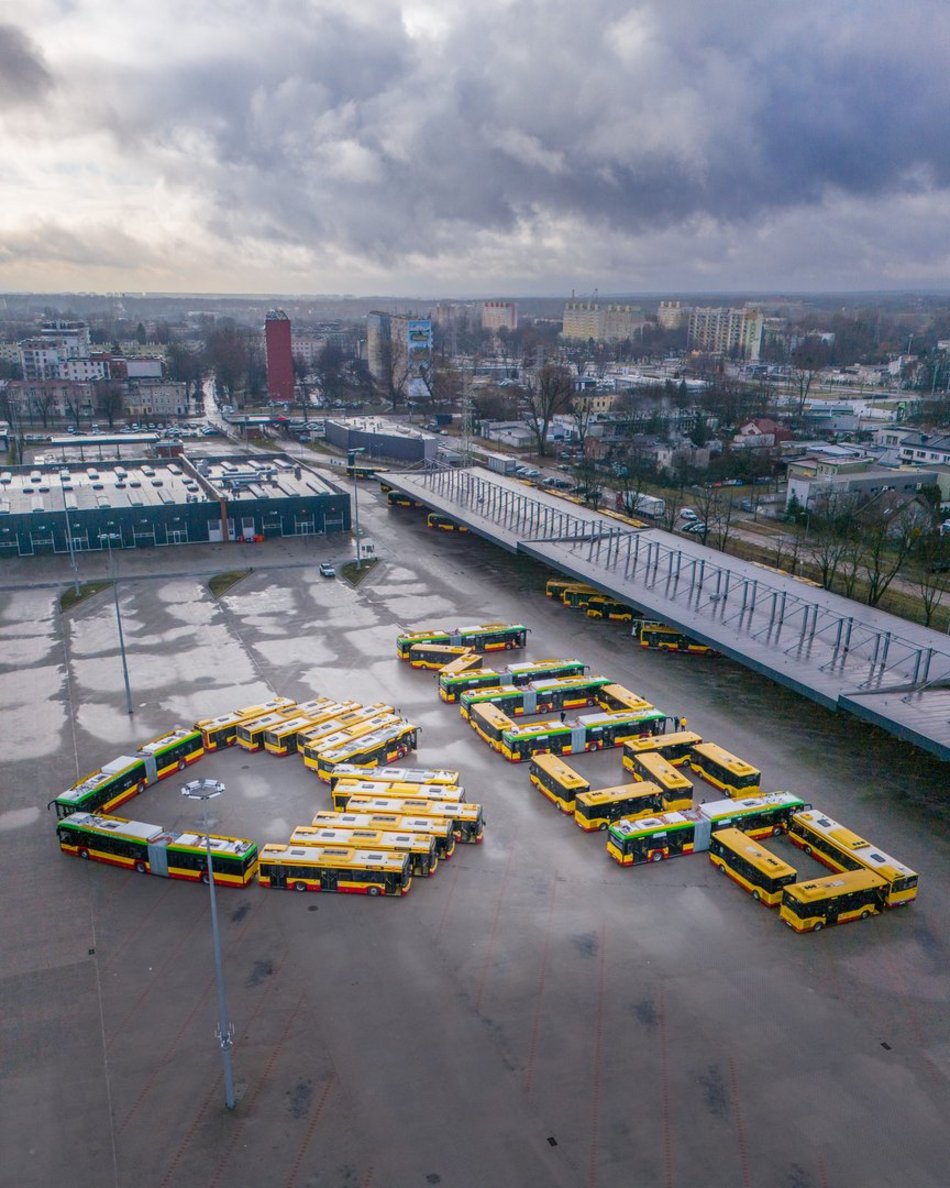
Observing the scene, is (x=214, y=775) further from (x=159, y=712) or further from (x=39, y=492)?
(x=39, y=492)

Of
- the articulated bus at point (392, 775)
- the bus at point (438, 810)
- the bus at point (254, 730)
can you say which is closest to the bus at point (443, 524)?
the bus at point (254, 730)

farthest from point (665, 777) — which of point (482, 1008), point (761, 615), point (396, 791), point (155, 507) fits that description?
point (155, 507)

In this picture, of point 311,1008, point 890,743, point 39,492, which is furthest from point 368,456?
point 311,1008

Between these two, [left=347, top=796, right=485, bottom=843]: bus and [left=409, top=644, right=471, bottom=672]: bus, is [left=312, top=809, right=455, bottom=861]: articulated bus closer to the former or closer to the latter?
[left=347, top=796, right=485, bottom=843]: bus

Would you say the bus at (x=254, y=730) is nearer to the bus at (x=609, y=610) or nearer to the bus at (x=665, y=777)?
the bus at (x=665, y=777)

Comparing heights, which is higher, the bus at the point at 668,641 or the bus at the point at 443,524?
the bus at the point at 443,524

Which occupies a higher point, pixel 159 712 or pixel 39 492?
pixel 39 492
